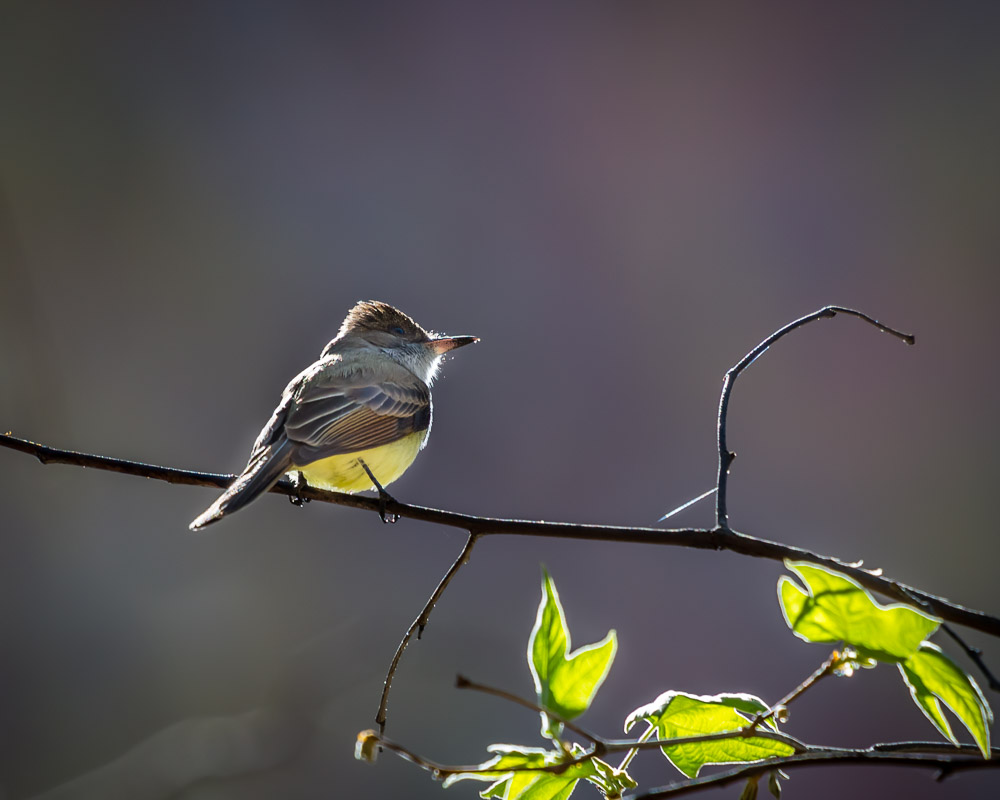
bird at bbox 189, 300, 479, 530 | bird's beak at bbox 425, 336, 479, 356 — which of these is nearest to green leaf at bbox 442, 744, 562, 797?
bird at bbox 189, 300, 479, 530

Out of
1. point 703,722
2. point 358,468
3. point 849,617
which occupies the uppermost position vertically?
point 849,617

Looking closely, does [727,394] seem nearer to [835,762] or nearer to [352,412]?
[835,762]

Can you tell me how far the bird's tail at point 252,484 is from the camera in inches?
57.2

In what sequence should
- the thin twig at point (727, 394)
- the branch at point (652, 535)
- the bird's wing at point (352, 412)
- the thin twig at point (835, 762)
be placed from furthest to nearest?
1. the bird's wing at point (352, 412)
2. the thin twig at point (727, 394)
3. the branch at point (652, 535)
4. the thin twig at point (835, 762)

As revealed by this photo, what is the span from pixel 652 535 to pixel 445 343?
2.10m

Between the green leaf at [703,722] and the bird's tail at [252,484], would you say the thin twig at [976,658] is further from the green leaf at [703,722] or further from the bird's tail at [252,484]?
the bird's tail at [252,484]

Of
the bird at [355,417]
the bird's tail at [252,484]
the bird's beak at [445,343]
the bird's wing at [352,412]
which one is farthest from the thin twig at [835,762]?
the bird's beak at [445,343]

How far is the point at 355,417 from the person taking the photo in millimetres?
2117

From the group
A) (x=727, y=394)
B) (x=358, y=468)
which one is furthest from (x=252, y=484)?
(x=727, y=394)

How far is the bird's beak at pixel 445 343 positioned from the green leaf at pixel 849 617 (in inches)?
81.2

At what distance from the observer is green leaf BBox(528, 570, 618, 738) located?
61cm

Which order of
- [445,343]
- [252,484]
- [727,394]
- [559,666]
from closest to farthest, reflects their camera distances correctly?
[559,666], [727,394], [252,484], [445,343]

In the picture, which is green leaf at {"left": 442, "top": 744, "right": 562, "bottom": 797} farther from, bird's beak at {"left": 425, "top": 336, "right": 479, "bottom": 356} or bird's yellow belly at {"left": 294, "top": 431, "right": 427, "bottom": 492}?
bird's beak at {"left": 425, "top": 336, "right": 479, "bottom": 356}

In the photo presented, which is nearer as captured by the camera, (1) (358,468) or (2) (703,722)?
(2) (703,722)
